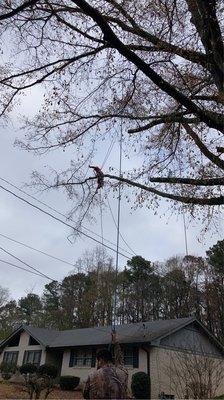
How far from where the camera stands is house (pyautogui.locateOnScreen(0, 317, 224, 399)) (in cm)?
2314

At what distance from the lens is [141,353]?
24.4 metres

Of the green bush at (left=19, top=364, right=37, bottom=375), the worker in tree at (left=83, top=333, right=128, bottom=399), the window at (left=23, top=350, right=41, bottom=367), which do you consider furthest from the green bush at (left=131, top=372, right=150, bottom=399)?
the worker in tree at (left=83, top=333, right=128, bottom=399)

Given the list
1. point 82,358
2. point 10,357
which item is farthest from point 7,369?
point 82,358

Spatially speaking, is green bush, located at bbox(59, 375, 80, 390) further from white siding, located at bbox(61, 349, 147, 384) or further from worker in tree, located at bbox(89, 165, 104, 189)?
worker in tree, located at bbox(89, 165, 104, 189)

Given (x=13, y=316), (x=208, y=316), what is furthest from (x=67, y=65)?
(x=13, y=316)

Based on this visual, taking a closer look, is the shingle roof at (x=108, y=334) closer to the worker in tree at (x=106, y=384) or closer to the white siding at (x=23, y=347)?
the white siding at (x=23, y=347)

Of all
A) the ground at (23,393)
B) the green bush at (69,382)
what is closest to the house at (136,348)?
the green bush at (69,382)

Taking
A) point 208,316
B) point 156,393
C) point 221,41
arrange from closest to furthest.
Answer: point 221,41
point 156,393
point 208,316

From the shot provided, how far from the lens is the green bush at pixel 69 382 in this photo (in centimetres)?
2583

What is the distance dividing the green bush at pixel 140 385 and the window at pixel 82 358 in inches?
200

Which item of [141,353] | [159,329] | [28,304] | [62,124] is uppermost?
[28,304]

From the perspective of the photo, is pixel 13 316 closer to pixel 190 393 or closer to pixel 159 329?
pixel 159 329

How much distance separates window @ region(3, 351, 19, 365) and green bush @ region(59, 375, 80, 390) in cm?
813

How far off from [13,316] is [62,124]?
54.5 metres
